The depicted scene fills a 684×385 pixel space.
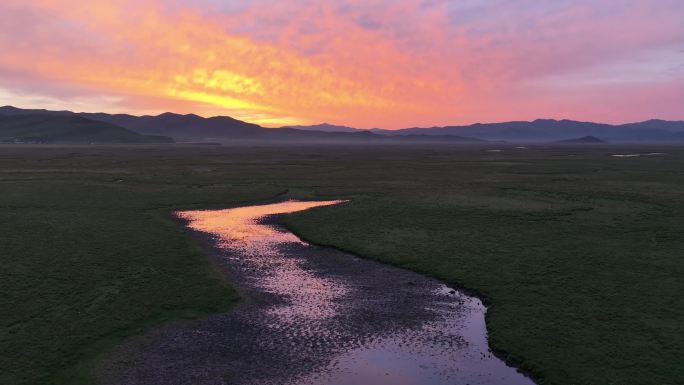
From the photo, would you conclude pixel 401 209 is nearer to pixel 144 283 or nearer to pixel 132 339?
pixel 144 283

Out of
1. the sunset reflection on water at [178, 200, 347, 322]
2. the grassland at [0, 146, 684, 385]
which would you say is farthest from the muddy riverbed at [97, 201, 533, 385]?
the grassland at [0, 146, 684, 385]

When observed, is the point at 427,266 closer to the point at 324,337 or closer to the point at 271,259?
the point at 271,259

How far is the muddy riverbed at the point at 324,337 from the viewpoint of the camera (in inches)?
656

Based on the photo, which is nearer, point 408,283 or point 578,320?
point 578,320

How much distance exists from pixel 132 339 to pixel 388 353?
36.0 ft

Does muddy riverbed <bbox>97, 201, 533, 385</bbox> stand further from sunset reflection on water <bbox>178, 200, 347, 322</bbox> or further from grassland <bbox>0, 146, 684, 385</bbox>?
grassland <bbox>0, 146, 684, 385</bbox>

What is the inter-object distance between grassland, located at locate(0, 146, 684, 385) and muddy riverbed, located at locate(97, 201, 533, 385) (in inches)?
53.5

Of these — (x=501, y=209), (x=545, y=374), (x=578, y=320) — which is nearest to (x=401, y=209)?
(x=501, y=209)

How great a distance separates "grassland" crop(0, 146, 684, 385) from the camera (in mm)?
18078

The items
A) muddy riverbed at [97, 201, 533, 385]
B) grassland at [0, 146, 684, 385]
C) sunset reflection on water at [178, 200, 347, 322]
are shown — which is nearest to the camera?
muddy riverbed at [97, 201, 533, 385]

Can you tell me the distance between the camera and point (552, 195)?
6009 cm

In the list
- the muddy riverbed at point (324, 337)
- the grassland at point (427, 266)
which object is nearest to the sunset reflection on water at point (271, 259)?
the muddy riverbed at point (324, 337)

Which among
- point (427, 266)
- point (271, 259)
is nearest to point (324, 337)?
point (427, 266)

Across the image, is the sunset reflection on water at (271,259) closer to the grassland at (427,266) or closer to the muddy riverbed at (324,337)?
the muddy riverbed at (324,337)
